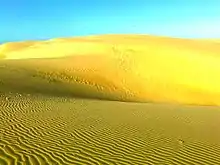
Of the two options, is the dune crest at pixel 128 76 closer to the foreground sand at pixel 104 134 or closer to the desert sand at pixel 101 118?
the desert sand at pixel 101 118

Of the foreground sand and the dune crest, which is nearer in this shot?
the foreground sand

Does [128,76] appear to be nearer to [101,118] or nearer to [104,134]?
[101,118]

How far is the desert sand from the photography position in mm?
7732

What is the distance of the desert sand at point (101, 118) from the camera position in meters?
7.73

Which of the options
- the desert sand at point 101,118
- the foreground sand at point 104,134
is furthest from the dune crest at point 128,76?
the foreground sand at point 104,134

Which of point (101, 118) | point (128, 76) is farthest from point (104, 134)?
point (128, 76)

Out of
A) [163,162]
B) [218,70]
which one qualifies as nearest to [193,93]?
[218,70]

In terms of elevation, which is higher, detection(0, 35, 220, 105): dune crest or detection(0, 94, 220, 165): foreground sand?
detection(0, 35, 220, 105): dune crest

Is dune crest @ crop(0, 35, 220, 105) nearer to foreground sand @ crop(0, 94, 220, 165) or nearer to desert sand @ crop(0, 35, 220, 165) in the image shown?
desert sand @ crop(0, 35, 220, 165)

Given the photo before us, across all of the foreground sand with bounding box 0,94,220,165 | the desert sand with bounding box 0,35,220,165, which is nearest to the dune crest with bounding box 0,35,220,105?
the desert sand with bounding box 0,35,220,165

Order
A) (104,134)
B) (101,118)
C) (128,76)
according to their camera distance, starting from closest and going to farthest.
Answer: (104,134) → (101,118) → (128,76)

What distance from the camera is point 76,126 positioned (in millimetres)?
10102

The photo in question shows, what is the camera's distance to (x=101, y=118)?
37.0 ft

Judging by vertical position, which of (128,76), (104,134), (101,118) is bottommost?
(104,134)
